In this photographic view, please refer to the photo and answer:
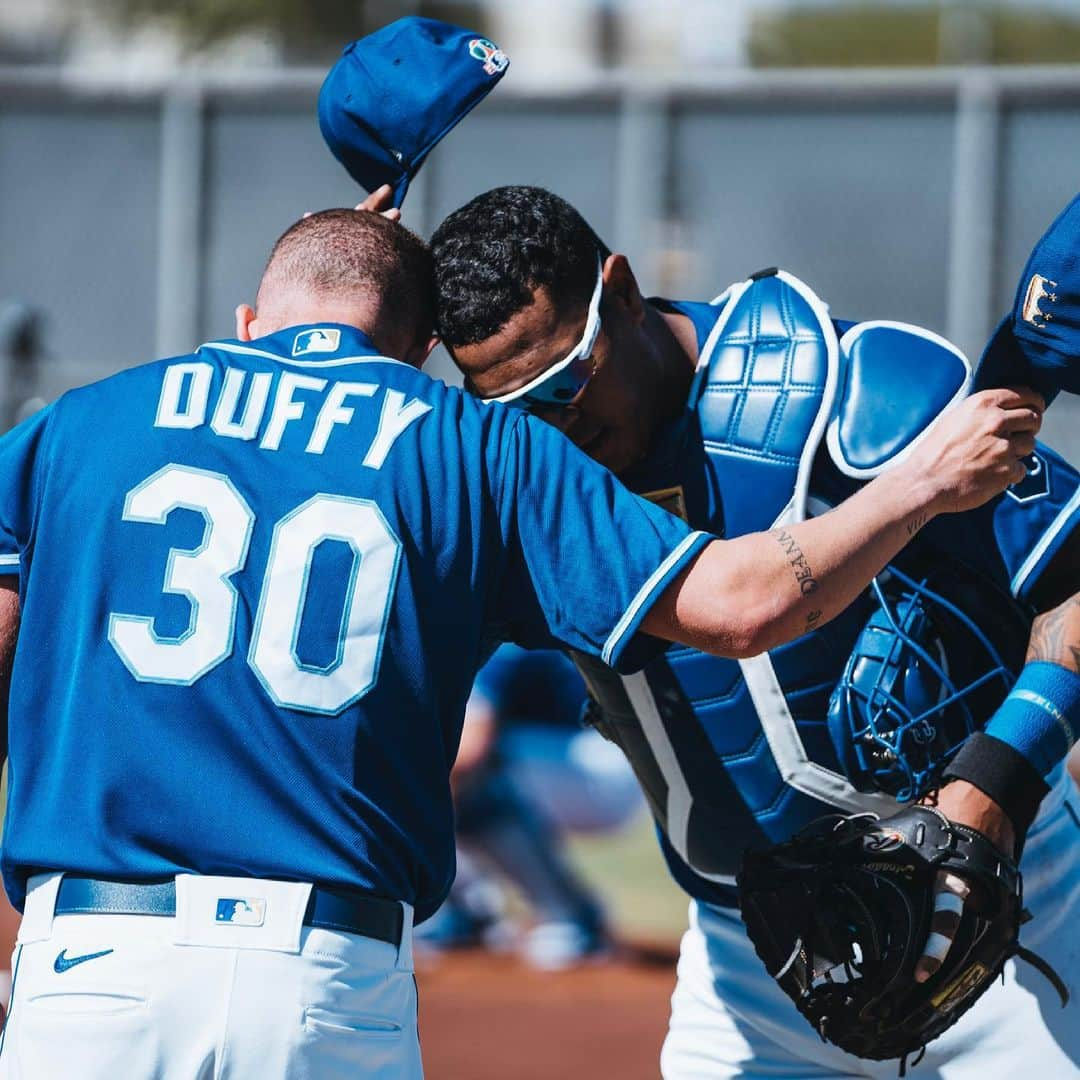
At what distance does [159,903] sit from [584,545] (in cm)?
80

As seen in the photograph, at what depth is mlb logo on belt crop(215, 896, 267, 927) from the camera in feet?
7.59

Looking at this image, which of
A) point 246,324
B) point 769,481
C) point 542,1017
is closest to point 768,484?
point 769,481

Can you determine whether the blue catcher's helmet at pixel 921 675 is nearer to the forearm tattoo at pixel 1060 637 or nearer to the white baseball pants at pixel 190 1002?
the forearm tattoo at pixel 1060 637

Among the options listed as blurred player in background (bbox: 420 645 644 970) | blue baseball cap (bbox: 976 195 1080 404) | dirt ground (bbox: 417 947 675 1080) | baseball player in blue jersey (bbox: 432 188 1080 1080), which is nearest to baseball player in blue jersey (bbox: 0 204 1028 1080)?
blue baseball cap (bbox: 976 195 1080 404)

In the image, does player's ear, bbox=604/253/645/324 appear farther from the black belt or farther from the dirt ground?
the dirt ground

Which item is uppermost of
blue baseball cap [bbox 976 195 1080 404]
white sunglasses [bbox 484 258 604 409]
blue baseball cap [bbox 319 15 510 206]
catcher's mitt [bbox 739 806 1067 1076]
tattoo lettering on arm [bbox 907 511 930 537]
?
blue baseball cap [bbox 319 15 510 206]

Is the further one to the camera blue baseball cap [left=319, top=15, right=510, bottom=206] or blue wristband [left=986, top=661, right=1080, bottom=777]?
blue baseball cap [left=319, top=15, right=510, bottom=206]

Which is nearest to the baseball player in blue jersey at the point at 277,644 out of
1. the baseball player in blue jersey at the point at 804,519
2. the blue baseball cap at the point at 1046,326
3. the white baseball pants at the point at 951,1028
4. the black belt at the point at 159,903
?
the black belt at the point at 159,903

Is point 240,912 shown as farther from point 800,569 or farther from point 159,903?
point 800,569

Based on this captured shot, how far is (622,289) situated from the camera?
10.3 feet

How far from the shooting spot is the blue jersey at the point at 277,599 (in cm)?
235

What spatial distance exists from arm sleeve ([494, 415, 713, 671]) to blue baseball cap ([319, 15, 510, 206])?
3.86 feet

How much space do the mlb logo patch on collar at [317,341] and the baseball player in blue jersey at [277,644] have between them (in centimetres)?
7

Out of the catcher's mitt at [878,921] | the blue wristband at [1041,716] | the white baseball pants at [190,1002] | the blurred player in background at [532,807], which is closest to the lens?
the white baseball pants at [190,1002]
